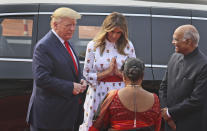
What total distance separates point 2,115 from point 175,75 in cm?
223

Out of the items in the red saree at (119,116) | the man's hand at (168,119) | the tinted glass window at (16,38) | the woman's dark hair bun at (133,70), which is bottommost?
the man's hand at (168,119)

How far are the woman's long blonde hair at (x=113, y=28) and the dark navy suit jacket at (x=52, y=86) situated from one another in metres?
0.69

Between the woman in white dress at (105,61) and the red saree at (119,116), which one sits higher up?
the woman in white dress at (105,61)

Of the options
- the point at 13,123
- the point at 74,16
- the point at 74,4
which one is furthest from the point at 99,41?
the point at 13,123

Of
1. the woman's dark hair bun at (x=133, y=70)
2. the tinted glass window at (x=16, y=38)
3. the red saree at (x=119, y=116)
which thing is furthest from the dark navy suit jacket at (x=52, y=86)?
the tinted glass window at (x=16, y=38)

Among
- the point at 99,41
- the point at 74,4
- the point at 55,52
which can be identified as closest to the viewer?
the point at 55,52

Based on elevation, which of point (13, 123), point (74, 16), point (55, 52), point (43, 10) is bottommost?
point (13, 123)

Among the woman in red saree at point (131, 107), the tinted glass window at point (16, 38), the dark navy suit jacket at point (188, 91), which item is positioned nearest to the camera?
the woman in red saree at point (131, 107)

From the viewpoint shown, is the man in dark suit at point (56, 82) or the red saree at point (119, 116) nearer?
the red saree at point (119, 116)

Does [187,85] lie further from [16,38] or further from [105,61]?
[16,38]

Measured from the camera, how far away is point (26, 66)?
4.64 metres

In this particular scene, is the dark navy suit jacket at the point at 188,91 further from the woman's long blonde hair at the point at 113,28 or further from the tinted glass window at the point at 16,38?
the tinted glass window at the point at 16,38

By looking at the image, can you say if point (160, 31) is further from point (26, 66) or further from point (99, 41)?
point (26, 66)

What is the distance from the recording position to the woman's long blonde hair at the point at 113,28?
379 cm
